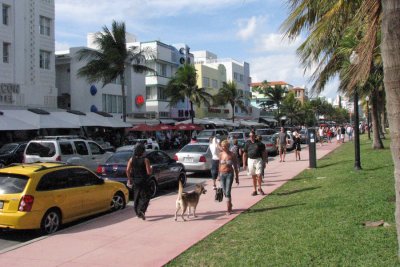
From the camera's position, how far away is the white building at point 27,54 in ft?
105

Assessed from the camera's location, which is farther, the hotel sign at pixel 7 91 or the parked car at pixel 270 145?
the hotel sign at pixel 7 91

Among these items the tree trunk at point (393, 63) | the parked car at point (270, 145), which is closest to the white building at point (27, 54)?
the parked car at point (270, 145)

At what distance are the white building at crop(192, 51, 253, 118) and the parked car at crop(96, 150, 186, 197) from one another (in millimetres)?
59706

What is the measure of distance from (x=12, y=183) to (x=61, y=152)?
277 inches

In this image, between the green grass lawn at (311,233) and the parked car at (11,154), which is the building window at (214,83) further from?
the green grass lawn at (311,233)

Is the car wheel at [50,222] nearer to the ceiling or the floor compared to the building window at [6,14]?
nearer to the floor

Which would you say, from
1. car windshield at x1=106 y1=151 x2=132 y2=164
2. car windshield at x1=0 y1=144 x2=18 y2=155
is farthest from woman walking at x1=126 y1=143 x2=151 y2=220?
car windshield at x1=0 y1=144 x2=18 y2=155

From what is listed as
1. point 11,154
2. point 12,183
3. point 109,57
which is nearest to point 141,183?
point 12,183

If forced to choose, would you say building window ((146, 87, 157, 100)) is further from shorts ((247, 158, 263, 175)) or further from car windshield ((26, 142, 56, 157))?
shorts ((247, 158, 263, 175))

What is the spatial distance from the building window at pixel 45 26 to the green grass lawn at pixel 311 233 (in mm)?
29211

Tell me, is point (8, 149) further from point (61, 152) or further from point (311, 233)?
point (311, 233)

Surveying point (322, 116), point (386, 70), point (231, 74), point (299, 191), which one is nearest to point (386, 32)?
point (386, 70)

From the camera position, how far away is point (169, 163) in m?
15.4

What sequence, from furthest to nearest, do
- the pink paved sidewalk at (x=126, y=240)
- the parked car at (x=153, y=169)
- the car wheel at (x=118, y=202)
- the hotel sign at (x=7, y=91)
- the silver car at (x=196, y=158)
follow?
the hotel sign at (x=7, y=91), the silver car at (x=196, y=158), the parked car at (x=153, y=169), the car wheel at (x=118, y=202), the pink paved sidewalk at (x=126, y=240)
